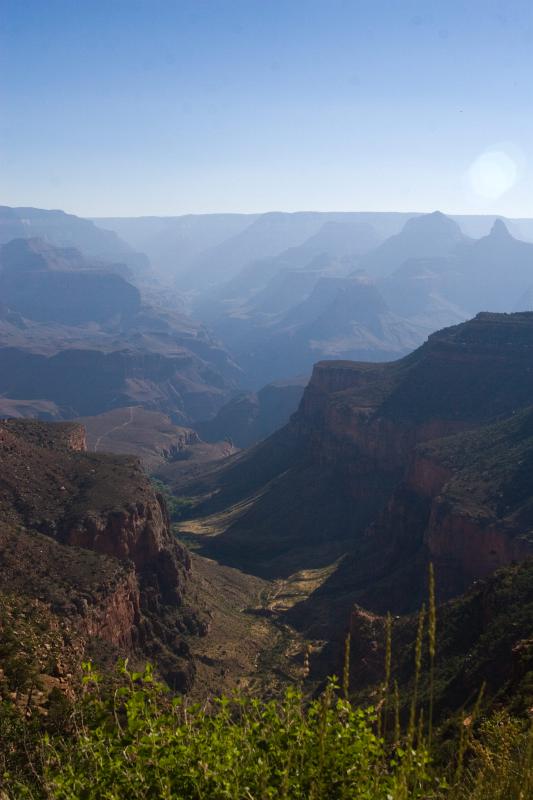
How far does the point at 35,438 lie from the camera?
5328cm

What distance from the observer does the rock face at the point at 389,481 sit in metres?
46.2

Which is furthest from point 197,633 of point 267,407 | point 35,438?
point 267,407

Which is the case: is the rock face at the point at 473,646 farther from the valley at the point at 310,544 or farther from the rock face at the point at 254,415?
the rock face at the point at 254,415

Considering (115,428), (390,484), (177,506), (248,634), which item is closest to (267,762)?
(248,634)

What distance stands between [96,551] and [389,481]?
A: 3938 centimetres

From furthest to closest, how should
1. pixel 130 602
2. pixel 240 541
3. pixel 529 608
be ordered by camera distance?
pixel 240 541, pixel 130 602, pixel 529 608

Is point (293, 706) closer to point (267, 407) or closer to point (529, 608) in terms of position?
point (529, 608)

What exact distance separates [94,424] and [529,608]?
123 meters

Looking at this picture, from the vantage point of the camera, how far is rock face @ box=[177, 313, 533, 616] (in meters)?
46.2

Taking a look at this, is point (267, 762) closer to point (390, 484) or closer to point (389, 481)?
point (390, 484)

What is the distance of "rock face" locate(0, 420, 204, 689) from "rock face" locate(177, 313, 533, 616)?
12.5 meters

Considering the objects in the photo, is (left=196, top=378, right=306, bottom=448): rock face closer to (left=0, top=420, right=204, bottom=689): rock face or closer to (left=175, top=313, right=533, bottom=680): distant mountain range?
(left=175, top=313, right=533, bottom=680): distant mountain range

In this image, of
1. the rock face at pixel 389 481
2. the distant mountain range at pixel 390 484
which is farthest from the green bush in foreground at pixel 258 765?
the rock face at pixel 389 481

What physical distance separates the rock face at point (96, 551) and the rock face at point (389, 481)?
41.0 ft
